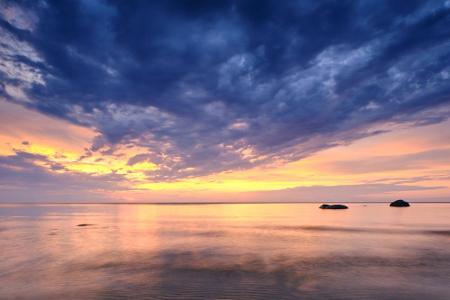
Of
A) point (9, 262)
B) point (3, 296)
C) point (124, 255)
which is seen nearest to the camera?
point (3, 296)

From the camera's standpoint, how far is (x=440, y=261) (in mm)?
23000

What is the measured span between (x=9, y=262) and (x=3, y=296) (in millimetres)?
9881

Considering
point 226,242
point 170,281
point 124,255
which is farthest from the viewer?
point 226,242

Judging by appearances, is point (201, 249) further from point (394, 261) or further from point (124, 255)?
point (394, 261)

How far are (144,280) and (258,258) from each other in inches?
387

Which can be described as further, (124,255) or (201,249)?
(201,249)

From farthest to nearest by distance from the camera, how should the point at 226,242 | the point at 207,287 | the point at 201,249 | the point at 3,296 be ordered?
the point at 226,242 < the point at 201,249 < the point at 207,287 < the point at 3,296

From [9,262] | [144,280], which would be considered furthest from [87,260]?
[144,280]

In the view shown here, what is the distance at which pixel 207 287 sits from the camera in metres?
15.9

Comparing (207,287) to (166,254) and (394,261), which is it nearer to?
(166,254)

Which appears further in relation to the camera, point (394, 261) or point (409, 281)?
point (394, 261)

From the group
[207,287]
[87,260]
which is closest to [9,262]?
[87,260]

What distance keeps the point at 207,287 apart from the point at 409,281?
11552 millimetres

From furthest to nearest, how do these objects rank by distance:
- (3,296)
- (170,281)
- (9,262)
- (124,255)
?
(124,255) → (9,262) → (170,281) → (3,296)
